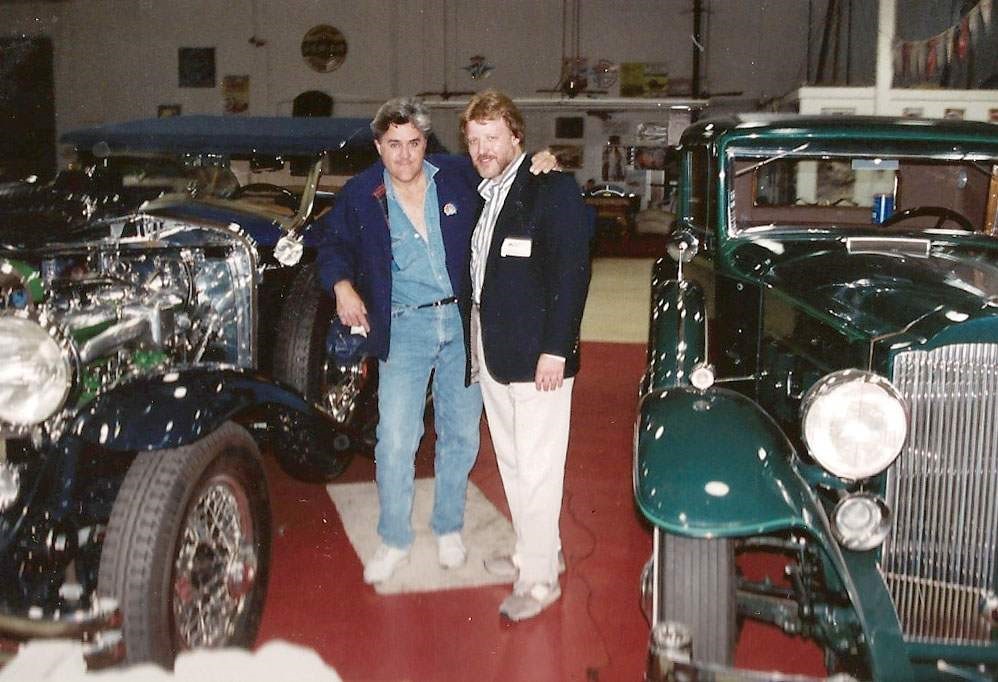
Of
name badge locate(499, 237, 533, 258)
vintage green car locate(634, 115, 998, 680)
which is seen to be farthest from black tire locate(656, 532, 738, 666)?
name badge locate(499, 237, 533, 258)

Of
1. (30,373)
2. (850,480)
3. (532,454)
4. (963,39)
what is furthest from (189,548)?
(963,39)

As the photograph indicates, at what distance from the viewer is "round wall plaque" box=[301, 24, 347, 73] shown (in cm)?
1670

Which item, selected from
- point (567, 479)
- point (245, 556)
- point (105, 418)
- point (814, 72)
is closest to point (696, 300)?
point (567, 479)

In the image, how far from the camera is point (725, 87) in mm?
16703

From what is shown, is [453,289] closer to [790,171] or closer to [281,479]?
[790,171]

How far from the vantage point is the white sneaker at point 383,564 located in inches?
120

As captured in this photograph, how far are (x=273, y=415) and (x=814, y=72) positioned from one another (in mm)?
14810

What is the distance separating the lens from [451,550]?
320 centimetres

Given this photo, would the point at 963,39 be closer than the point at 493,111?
No

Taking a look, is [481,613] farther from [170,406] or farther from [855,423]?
[855,423]

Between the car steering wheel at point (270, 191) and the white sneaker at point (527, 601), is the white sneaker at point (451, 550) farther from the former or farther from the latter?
the car steering wheel at point (270, 191)

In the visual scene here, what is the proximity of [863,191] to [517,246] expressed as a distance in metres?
1.60

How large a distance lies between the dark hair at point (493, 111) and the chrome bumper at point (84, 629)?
165cm

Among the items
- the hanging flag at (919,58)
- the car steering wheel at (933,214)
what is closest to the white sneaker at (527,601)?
the car steering wheel at (933,214)
